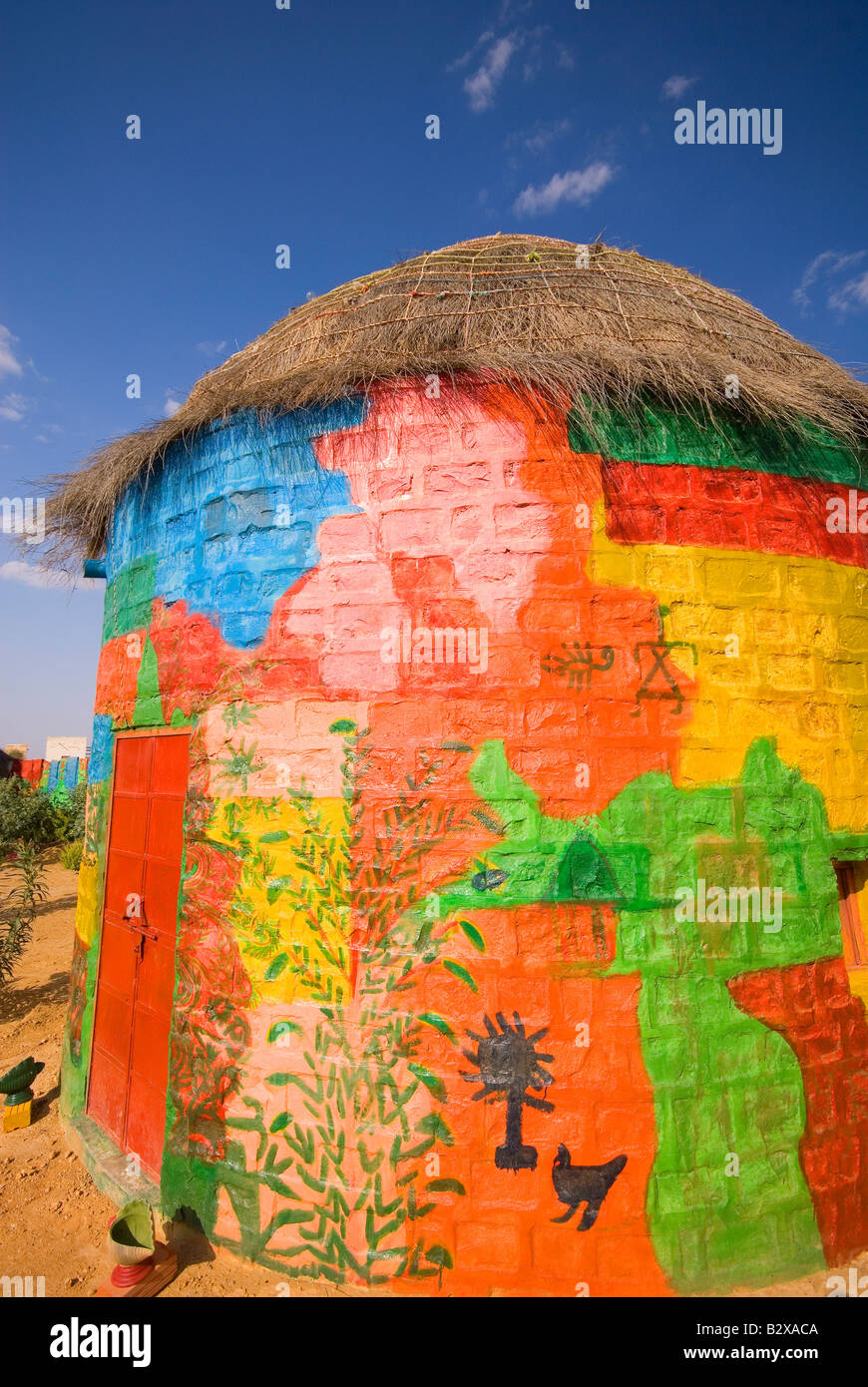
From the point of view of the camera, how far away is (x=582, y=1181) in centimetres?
287

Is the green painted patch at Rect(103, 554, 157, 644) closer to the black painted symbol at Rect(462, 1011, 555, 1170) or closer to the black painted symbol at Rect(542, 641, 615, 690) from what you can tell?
the black painted symbol at Rect(542, 641, 615, 690)

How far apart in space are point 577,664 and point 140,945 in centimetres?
290

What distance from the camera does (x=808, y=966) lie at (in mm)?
3279

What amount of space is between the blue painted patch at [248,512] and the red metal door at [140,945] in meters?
0.81

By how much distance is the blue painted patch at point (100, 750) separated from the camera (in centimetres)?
453

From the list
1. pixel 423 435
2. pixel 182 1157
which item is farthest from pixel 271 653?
pixel 182 1157

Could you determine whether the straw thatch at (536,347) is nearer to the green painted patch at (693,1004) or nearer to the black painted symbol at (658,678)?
the black painted symbol at (658,678)

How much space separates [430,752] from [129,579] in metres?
2.46

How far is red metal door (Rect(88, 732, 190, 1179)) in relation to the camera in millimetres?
3725

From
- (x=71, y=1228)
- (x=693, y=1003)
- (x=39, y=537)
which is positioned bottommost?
(x=71, y=1228)

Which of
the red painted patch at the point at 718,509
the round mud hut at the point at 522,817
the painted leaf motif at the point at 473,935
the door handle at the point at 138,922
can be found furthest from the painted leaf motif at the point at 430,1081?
the red painted patch at the point at 718,509

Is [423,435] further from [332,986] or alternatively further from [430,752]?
[332,986]

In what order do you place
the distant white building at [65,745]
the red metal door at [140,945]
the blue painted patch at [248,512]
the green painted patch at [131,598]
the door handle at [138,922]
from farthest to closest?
the distant white building at [65,745] → the green painted patch at [131,598] → the door handle at [138,922] → the red metal door at [140,945] → the blue painted patch at [248,512]

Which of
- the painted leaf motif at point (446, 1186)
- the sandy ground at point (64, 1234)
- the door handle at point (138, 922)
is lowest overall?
the sandy ground at point (64, 1234)
